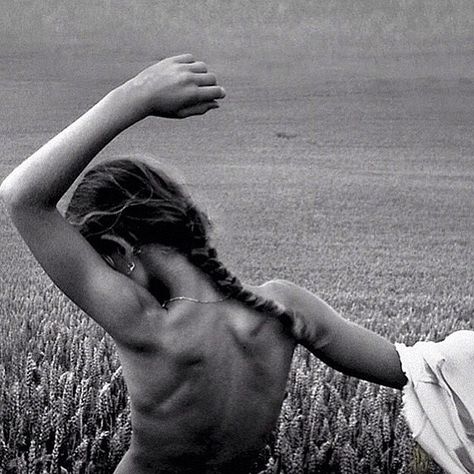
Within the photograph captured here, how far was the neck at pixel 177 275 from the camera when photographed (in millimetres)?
1664

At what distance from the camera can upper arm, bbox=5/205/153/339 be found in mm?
1510

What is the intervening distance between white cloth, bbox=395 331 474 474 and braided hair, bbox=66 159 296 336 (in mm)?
280

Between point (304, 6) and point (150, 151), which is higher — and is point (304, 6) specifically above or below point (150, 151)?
above

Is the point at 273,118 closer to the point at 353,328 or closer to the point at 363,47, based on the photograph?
the point at 363,47

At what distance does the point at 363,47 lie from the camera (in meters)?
→ 3.16

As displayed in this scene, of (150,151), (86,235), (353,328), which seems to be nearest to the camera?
(86,235)

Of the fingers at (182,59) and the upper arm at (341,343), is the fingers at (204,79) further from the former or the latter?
the upper arm at (341,343)

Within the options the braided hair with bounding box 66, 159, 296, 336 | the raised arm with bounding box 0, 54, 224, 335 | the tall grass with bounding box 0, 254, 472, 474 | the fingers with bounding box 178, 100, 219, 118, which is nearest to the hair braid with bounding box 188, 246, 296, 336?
the braided hair with bounding box 66, 159, 296, 336

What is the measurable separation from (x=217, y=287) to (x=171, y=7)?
1.59 m

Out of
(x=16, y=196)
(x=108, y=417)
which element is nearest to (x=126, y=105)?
(x=16, y=196)

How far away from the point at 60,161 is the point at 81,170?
0.11 feet

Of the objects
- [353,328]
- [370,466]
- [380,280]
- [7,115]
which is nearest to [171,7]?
[7,115]

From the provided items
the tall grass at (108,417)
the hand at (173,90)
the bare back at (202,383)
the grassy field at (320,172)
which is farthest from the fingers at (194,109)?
the grassy field at (320,172)

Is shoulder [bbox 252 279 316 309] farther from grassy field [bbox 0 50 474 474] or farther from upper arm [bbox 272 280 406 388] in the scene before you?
grassy field [bbox 0 50 474 474]
